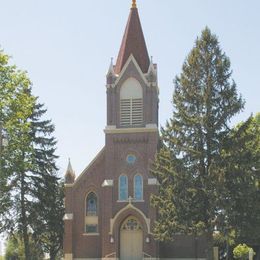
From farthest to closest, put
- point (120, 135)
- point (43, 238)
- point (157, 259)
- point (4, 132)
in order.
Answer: point (43, 238) < point (120, 135) < point (157, 259) < point (4, 132)

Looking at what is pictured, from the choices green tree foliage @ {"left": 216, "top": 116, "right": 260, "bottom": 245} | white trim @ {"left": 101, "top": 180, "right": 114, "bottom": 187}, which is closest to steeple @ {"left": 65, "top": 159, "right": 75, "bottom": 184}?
white trim @ {"left": 101, "top": 180, "right": 114, "bottom": 187}

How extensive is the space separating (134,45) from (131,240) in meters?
15.9

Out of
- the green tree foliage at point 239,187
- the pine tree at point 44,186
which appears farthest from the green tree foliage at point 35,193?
the green tree foliage at point 239,187

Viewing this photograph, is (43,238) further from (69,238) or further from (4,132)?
(4,132)

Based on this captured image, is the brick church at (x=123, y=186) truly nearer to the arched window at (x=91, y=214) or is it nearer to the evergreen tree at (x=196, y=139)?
the arched window at (x=91, y=214)

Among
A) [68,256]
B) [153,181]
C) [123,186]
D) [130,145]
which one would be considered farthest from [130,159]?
[68,256]

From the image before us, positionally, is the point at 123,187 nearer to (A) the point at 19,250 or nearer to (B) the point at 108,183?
(B) the point at 108,183

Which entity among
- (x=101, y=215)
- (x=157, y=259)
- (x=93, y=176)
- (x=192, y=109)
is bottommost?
(x=157, y=259)

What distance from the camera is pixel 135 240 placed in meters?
45.3

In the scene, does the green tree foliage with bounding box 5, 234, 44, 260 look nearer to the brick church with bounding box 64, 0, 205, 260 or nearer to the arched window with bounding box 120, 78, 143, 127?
the brick church with bounding box 64, 0, 205, 260

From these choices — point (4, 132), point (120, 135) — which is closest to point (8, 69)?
point (4, 132)

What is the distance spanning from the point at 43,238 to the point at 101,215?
7.70m

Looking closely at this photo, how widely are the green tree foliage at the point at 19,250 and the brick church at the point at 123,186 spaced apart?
19.6 ft

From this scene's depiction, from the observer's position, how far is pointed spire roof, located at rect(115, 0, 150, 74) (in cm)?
4859
